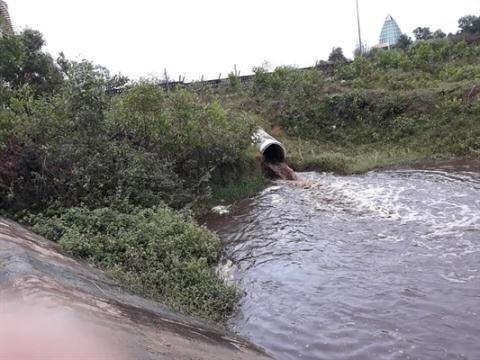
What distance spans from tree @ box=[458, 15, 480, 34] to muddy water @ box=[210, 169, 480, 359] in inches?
1368

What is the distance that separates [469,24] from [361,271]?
42.7 metres

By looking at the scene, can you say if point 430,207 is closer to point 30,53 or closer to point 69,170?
point 69,170

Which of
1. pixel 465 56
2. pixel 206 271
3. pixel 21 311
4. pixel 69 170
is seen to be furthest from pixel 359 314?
pixel 465 56

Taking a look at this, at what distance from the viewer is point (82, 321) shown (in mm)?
4117

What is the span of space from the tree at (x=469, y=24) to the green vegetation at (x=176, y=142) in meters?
18.0

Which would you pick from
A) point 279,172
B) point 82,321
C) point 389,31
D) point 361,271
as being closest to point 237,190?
point 279,172

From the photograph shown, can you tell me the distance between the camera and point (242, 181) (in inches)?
569

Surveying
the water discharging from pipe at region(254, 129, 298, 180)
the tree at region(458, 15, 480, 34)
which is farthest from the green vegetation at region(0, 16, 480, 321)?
the tree at region(458, 15, 480, 34)

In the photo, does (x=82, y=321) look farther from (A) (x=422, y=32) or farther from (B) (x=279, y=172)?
(A) (x=422, y=32)

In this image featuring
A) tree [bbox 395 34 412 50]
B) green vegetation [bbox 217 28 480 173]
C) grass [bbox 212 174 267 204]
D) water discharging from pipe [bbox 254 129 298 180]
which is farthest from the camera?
tree [bbox 395 34 412 50]

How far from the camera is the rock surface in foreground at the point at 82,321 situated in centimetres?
379

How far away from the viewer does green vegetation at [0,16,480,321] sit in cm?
826

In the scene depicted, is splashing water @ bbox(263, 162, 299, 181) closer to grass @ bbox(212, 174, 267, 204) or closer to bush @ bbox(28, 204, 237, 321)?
grass @ bbox(212, 174, 267, 204)

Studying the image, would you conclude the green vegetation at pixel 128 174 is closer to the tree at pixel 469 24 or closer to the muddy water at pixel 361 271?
the muddy water at pixel 361 271
